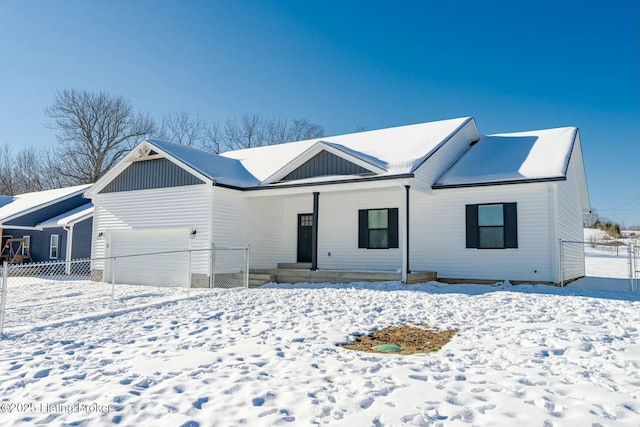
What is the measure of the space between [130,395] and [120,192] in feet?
44.2

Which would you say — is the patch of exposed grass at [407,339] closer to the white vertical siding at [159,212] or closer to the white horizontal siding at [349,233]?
the white horizontal siding at [349,233]

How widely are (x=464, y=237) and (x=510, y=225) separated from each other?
132cm

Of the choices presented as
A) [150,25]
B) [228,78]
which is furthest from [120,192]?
[228,78]

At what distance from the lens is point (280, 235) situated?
53.5ft

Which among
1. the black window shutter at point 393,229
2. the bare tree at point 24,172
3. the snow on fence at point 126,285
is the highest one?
the bare tree at point 24,172

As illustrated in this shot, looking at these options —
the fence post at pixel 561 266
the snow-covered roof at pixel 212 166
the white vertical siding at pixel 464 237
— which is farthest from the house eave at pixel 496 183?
the snow-covered roof at pixel 212 166

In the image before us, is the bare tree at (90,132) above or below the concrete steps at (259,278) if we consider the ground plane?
above

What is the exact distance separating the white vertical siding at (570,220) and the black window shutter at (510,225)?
102cm

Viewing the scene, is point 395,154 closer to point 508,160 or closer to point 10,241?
point 508,160

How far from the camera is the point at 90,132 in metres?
36.3

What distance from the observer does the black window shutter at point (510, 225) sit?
40.5 feet

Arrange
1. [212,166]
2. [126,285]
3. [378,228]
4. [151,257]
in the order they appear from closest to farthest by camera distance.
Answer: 1. [378,228]
2. [126,285]
3. [212,166]
4. [151,257]

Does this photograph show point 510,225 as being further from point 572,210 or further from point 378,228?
point 572,210

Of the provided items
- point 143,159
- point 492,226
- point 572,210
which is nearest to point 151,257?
point 143,159
